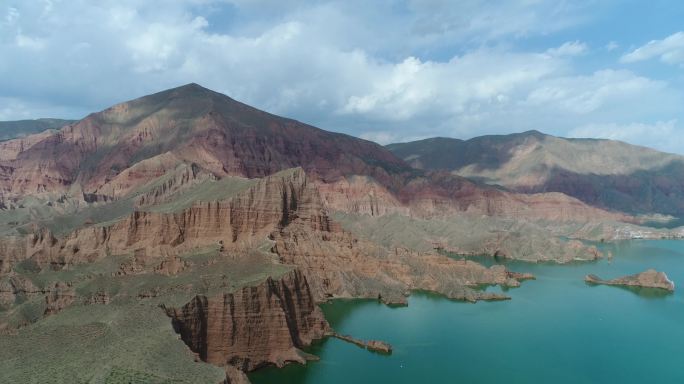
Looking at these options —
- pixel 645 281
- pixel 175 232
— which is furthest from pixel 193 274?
pixel 645 281

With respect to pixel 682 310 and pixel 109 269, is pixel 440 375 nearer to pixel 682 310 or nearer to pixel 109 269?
pixel 109 269

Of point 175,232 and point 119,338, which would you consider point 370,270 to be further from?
point 119,338

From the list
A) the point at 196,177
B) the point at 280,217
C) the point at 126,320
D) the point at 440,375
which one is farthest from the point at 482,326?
the point at 196,177

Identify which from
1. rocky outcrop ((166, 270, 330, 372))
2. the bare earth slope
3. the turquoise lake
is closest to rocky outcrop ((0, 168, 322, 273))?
the bare earth slope

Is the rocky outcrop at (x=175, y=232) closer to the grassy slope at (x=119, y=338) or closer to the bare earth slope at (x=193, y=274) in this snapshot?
the bare earth slope at (x=193, y=274)

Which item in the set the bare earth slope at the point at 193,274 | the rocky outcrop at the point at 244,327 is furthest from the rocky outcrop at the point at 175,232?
the rocky outcrop at the point at 244,327

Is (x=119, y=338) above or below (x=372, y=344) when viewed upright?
above

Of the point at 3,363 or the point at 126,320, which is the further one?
the point at 126,320
